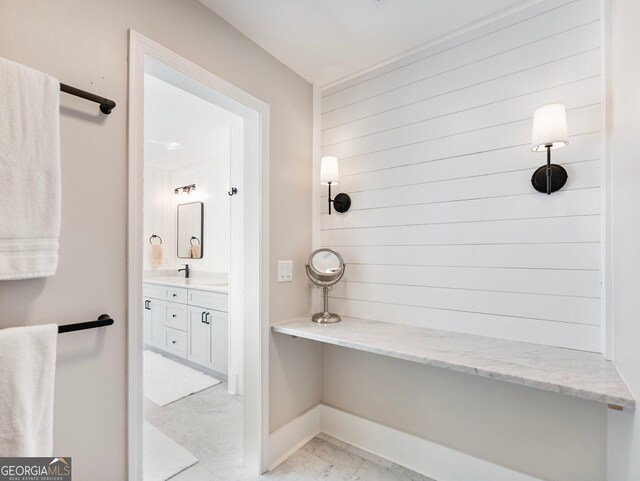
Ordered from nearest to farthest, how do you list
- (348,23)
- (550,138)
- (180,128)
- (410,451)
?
(550,138)
(348,23)
(410,451)
(180,128)

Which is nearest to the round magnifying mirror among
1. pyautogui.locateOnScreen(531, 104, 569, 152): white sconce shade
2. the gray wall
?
the gray wall

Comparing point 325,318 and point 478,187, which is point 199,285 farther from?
point 478,187

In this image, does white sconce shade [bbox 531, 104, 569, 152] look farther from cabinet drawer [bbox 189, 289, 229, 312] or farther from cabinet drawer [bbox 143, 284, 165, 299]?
cabinet drawer [bbox 143, 284, 165, 299]

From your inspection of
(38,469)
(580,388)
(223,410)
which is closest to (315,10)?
(580,388)

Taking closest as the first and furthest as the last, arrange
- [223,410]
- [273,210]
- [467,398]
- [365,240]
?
[467,398], [273,210], [365,240], [223,410]

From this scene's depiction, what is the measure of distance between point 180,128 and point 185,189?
1.48 metres

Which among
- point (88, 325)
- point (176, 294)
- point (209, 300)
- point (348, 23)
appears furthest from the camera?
point (176, 294)

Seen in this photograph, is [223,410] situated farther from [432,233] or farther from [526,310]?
[526,310]

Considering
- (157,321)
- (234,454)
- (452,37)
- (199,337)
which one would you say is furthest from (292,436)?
(157,321)

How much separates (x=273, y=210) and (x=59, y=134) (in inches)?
42.0

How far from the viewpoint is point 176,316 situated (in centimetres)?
363

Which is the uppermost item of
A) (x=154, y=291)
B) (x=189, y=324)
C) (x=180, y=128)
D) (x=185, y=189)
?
(x=180, y=128)

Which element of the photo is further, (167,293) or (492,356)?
(167,293)

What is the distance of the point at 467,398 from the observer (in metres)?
1.66
